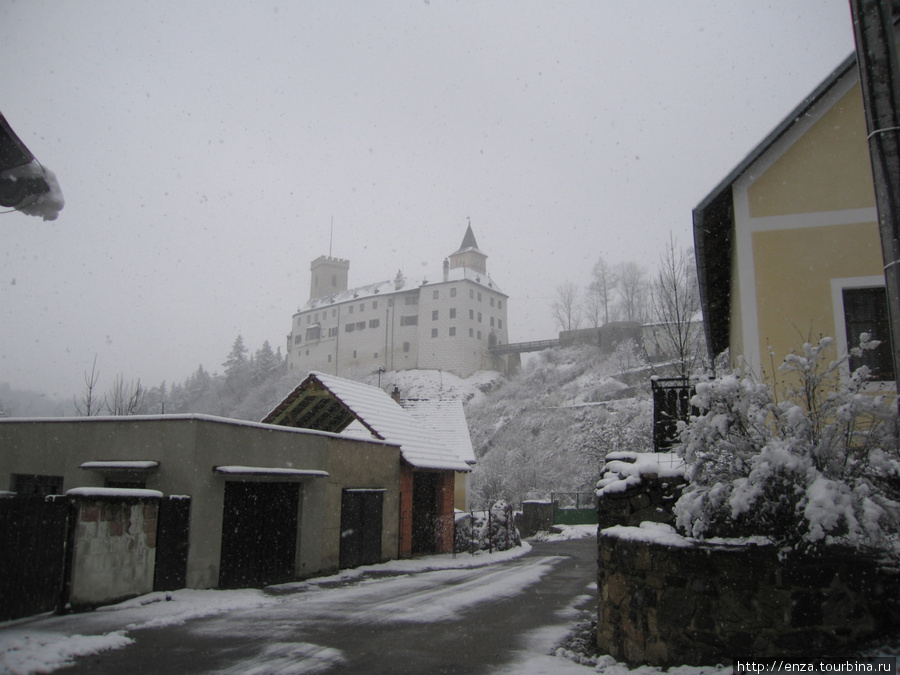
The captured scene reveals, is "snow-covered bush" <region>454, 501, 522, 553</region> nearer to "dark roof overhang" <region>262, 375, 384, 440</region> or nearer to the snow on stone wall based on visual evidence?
"dark roof overhang" <region>262, 375, 384, 440</region>

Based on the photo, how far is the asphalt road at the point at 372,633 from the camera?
7109mm

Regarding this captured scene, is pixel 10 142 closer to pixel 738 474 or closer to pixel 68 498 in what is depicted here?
pixel 68 498

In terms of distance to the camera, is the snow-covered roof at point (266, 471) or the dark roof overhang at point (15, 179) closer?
the dark roof overhang at point (15, 179)

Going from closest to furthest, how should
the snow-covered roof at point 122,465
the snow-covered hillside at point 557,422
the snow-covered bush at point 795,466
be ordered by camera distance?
the snow-covered bush at point 795,466 < the snow-covered roof at point 122,465 < the snow-covered hillside at point 557,422

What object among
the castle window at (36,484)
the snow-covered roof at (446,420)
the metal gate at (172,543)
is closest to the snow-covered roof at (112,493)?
the metal gate at (172,543)

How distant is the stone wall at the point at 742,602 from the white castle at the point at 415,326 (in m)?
83.2

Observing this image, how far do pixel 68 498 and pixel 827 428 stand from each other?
33.7 ft

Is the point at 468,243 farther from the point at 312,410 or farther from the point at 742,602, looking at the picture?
the point at 742,602

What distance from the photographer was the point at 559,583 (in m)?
15.0

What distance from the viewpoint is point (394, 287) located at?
336 feet

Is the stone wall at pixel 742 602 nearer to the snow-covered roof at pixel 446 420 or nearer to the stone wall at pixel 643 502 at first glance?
the stone wall at pixel 643 502

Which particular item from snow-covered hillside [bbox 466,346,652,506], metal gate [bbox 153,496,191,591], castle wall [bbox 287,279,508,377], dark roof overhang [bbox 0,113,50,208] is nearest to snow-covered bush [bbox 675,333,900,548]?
dark roof overhang [bbox 0,113,50,208]

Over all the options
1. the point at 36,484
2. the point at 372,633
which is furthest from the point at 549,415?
the point at 372,633

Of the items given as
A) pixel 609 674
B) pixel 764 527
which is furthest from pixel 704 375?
pixel 609 674
